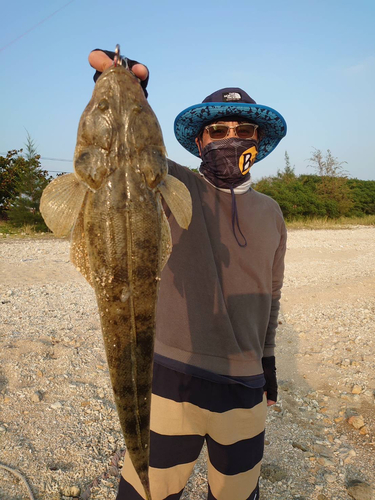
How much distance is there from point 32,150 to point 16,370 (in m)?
19.4

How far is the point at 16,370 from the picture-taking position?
→ 4824mm

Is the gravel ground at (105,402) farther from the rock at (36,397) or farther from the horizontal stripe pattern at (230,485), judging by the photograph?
the horizontal stripe pattern at (230,485)

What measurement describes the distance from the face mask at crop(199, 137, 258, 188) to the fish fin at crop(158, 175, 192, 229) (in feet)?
2.97

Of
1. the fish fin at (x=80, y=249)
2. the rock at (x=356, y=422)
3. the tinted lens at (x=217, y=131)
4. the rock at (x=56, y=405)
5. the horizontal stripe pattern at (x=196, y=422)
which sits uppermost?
the tinted lens at (x=217, y=131)

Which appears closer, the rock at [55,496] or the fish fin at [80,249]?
the fish fin at [80,249]

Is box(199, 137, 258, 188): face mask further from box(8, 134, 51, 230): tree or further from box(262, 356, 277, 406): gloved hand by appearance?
box(8, 134, 51, 230): tree

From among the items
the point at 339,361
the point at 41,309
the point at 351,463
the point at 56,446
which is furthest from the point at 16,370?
the point at 339,361

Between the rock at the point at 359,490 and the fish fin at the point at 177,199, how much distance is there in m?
3.27

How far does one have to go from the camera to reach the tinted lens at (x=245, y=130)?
2775 mm

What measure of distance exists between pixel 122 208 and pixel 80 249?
11.7 inches

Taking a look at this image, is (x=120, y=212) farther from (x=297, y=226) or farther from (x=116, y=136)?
(x=297, y=226)

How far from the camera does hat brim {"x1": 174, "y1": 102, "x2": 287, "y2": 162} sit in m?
2.66

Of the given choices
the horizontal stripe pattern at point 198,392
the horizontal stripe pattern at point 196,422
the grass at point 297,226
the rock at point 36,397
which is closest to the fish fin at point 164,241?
the horizontal stripe pattern at point 198,392

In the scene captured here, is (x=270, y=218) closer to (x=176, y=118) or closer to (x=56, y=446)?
(x=176, y=118)
